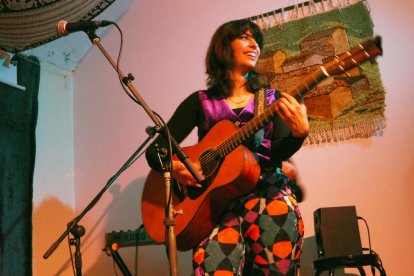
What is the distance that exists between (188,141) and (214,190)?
1.14 m

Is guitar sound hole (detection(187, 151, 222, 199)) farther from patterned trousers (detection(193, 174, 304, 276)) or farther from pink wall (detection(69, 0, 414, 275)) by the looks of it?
pink wall (detection(69, 0, 414, 275))

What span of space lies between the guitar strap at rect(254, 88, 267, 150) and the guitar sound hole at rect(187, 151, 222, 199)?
0.49 ft

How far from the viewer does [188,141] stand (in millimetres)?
2648

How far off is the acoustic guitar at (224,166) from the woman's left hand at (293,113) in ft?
0.16

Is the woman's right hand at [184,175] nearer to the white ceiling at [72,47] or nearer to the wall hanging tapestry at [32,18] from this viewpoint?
the wall hanging tapestry at [32,18]

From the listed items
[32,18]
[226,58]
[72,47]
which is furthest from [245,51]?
[72,47]

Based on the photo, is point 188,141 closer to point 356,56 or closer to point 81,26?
point 81,26

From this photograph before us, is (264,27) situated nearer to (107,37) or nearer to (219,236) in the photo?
(107,37)

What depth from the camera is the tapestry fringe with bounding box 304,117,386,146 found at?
2.23 metres

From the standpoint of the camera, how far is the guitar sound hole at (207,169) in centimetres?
159

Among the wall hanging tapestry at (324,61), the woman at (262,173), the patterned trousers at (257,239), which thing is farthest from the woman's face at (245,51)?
the wall hanging tapestry at (324,61)

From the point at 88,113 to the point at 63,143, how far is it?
270 millimetres

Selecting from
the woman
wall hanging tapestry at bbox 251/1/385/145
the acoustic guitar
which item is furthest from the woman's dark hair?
wall hanging tapestry at bbox 251/1/385/145

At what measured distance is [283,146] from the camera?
1557 mm
